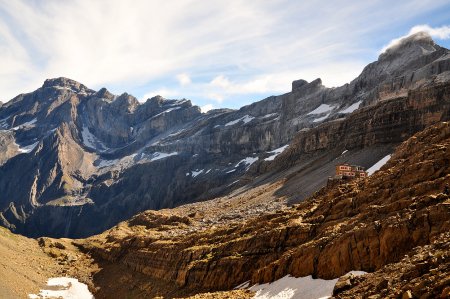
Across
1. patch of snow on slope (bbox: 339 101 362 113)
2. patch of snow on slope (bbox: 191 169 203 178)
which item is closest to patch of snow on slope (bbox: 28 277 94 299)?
patch of snow on slope (bbox: 339 101 362 113)

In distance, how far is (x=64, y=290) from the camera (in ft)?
166

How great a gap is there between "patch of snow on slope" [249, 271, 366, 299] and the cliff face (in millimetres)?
668

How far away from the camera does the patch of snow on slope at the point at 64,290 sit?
156 ft

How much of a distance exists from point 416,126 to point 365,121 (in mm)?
12433

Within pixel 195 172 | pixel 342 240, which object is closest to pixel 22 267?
pixel 342 240

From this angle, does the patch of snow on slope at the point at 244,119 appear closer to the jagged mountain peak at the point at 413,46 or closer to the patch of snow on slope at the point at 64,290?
the jagged mountain peak at the point at 413,46

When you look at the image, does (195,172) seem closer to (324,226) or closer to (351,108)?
(351,108)

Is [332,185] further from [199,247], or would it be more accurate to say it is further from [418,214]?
[418,214]

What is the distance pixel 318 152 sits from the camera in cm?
9962

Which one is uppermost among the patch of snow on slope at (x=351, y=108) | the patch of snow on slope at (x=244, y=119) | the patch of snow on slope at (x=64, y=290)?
the patch of snow on slope at (x=244, y=119)

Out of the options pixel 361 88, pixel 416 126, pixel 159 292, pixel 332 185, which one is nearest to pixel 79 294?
pixel 159 292

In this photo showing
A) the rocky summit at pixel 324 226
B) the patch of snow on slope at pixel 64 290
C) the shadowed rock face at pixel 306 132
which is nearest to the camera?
the rocky summit at pixel 324 226

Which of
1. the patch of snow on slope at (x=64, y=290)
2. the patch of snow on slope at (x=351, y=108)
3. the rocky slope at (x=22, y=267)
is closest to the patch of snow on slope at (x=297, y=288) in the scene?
the rocky slope at (x=22, y=267)

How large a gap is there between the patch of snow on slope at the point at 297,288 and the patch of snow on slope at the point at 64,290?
27.4 m
